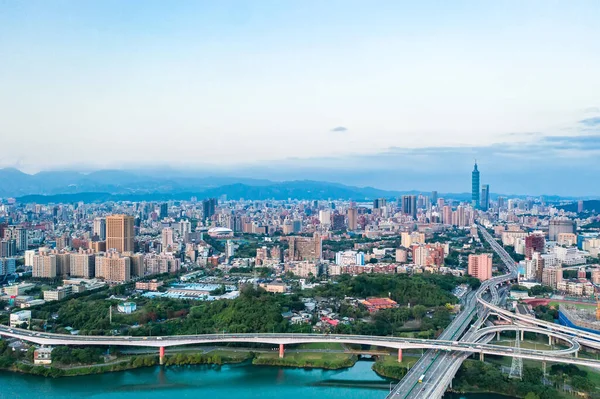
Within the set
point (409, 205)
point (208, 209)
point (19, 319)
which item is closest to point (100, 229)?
point (208, 209)

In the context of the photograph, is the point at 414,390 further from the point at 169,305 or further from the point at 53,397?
the point at 169,305

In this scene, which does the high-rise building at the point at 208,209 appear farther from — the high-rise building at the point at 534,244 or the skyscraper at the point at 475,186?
the skyscraper at the point at 475,186

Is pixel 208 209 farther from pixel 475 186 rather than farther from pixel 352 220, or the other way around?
pixel 475 186

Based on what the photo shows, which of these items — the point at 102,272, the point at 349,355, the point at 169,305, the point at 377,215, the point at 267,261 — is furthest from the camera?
the point at 377,215

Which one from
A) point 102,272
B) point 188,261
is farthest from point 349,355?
point 188,261

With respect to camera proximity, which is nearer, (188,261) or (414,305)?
(414,305)
